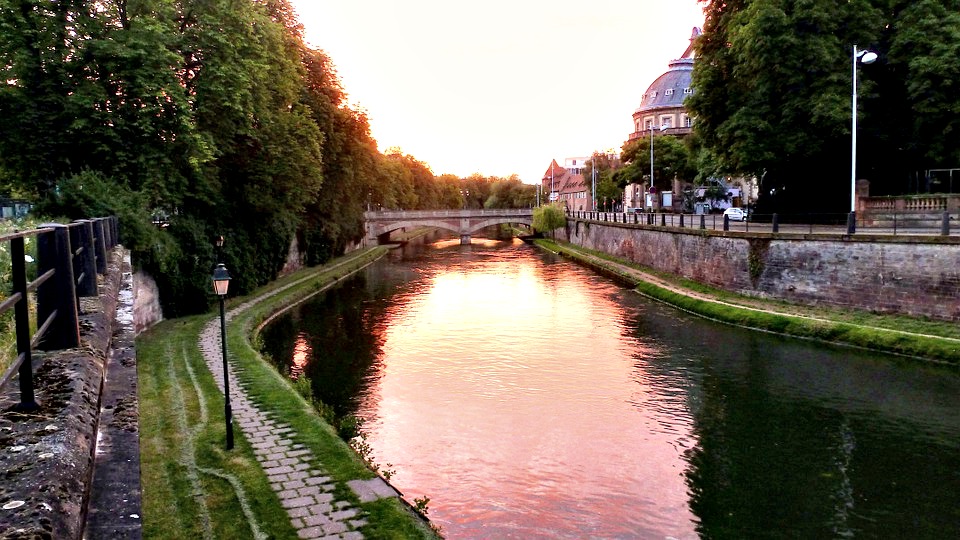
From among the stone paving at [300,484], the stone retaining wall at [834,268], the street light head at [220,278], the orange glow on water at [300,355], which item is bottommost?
the orange glow on water at [300,355]

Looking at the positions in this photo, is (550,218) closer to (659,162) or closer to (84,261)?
(659,162)

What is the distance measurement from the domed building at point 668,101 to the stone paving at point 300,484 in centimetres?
8102

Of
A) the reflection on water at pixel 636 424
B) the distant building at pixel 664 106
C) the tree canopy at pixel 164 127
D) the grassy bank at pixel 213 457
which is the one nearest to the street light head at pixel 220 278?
the grassy bank at pixel 213 457

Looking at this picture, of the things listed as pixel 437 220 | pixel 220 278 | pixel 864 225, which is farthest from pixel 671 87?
pixel 220 278

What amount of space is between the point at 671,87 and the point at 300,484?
89.2 m

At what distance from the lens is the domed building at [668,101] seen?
89500mm

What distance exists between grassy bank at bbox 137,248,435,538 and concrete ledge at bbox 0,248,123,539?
610cm

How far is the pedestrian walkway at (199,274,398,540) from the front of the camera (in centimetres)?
971

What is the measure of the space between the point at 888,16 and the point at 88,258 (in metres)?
37.2

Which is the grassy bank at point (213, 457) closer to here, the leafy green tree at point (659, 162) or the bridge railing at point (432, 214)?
the bridge railing at point (432, 214)

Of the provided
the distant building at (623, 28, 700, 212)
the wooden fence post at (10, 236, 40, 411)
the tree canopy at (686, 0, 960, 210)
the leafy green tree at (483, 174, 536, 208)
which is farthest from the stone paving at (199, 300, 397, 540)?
the leafy green tree at (483, 174, 536, 208)

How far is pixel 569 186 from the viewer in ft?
436

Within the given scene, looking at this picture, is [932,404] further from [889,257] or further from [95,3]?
[95,3]

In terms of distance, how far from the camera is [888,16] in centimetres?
3269
